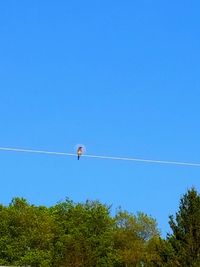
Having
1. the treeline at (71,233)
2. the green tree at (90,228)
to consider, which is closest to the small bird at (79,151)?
the treeline at (71,233)

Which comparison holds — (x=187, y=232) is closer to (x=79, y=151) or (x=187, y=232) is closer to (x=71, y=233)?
(x=79, y=151)

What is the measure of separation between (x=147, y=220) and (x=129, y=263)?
5.85 m

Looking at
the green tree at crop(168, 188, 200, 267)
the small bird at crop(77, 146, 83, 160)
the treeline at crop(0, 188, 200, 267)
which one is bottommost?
the small bird at crop(77, 146, 83, 160)

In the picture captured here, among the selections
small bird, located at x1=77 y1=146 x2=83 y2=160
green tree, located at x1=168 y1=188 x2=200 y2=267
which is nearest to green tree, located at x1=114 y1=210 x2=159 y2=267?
green tree, located at x1=168 y1=188 x2=200 y2=267

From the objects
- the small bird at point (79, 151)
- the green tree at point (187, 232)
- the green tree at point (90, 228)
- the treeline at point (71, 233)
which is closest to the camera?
the small bird at point (79, 151)

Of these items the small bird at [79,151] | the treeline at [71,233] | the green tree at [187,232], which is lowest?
the small bird at [79,151]

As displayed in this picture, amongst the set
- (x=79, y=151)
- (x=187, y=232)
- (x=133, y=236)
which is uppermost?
(x=133, y=236)

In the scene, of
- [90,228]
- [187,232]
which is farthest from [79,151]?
[90,228]

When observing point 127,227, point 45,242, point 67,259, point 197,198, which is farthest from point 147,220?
point 197,198

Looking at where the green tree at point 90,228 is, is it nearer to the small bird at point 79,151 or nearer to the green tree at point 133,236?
the green tree at point 133,236

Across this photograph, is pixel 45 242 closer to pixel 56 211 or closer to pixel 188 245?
pixel 56 211

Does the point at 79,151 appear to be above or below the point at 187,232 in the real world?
below

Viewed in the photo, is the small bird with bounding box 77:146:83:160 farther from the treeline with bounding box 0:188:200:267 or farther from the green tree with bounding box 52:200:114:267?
the green tree with bounding box 52:200:114:267

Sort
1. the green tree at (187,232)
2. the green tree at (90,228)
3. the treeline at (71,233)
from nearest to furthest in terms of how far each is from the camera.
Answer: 1. the green tree at (187,232)
2. the treeline at (71,233)
3. the green tree at (90,228)
